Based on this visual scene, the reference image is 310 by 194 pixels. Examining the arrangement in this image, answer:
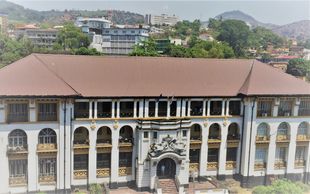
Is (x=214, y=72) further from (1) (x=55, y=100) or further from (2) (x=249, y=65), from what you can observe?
(1) (x=55, y=100)

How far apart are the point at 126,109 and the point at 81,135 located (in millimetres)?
3607

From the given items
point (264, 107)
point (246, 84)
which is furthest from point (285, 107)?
point (246, 84)

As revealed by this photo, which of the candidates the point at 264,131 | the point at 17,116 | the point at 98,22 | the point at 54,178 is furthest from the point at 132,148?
the point at 98,22

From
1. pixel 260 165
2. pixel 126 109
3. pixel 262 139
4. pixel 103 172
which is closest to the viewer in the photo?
pixel 103 172

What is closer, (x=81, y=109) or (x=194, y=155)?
(x=81, y=109)

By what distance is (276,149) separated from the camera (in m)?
27.8

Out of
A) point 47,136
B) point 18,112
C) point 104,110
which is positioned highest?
point 18,112

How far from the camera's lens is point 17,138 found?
75.6 feet

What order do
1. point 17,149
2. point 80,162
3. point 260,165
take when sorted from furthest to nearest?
point 260,165 → point 80,162 → point 17,149

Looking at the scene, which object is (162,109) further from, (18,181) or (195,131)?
(18,181)

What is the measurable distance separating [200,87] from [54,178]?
12.0m

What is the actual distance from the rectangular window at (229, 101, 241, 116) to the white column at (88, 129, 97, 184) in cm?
1040

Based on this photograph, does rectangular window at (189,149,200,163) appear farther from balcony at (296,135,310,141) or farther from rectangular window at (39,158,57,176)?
rectangular window at (39,158,57,176)

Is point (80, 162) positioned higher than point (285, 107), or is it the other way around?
point (285, 107)
